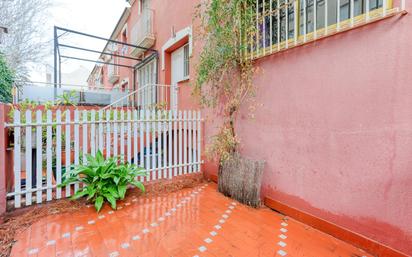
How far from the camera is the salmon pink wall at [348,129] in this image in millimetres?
1971

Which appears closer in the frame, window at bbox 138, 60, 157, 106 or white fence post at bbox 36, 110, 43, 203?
white fence post at bbox 36, 110, 43, 203

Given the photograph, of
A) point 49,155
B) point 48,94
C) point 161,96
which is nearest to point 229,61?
point 49,155

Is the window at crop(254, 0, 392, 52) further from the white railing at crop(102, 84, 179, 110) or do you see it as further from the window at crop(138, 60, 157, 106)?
the window at crop(138, 60, 157, 106)

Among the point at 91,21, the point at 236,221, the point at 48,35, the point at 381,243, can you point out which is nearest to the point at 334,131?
the point at 381,243

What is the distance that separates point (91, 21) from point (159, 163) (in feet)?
50.8

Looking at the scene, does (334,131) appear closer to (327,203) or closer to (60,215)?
(327,203)

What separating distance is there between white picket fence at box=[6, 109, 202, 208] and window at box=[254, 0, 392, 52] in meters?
2.20

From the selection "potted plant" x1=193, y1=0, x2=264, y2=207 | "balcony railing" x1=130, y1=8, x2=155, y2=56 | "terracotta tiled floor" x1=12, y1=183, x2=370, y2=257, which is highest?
"balcony railing" x1=130, y1=8, x2=155, y2=56

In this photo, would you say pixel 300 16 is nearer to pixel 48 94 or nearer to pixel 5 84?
pixel 5 84

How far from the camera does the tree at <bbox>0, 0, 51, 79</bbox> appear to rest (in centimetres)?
1134

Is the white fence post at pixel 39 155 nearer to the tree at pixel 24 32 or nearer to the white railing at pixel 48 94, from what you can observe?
the white railing at pixel 48 94

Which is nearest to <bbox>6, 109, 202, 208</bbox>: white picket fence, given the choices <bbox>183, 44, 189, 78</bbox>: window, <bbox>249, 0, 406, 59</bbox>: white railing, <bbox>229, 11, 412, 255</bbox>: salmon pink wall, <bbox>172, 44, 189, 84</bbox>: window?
<bbox>229, 11, 412, 255</bbox>: salmon pink wall

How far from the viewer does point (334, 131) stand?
8.17ft

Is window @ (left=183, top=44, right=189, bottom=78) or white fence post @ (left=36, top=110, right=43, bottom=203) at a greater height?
window @ (left=183, top=44, right=189, bottom=78)
